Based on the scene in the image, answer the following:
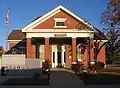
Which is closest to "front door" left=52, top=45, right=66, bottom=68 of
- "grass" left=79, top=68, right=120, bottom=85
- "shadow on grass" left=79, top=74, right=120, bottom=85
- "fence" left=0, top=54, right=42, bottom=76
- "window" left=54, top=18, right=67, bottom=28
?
"window" left=54, top=18, right=67, bottom=28

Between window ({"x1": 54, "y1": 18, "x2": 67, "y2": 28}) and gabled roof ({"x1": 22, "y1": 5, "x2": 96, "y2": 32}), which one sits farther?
window ({"x1": 54, "y1": 18, "x2": 67, "y2": 28})

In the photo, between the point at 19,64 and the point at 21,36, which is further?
the point at 21,36

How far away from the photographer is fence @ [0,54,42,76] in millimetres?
29578

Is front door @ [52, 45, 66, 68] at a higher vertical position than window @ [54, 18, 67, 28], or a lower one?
lower

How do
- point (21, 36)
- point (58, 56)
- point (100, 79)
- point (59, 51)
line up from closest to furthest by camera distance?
point (100, 79) → point (59, 51) → point (58, 56) → point (21, 36)

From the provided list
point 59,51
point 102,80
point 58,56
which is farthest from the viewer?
point 58,56

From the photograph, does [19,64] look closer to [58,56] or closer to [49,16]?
[49,16]

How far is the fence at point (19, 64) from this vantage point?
29578mm

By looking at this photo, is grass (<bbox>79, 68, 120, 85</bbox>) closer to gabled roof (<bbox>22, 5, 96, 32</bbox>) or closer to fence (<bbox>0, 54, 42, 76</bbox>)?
fence (<bbox>0, 54, 42, 76</bbox>)

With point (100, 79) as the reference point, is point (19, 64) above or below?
above

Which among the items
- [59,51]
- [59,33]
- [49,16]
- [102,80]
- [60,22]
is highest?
[49,16]

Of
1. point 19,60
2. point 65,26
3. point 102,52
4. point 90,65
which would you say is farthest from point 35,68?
point 102,52

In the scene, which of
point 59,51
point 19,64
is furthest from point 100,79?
point 59,51

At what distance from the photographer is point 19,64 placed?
99.5ft
